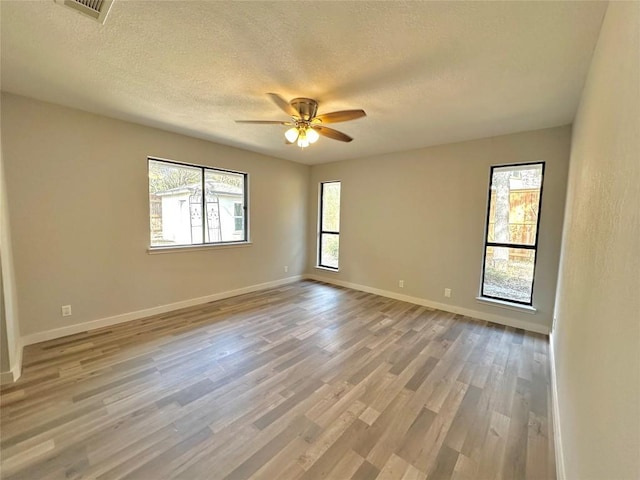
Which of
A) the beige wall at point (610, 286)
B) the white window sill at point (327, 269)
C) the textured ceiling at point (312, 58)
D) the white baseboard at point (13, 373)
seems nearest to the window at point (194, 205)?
the textured ceiling at point (312, 58)

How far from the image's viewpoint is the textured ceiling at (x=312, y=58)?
4.97 feet

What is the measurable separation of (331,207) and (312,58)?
3871mm

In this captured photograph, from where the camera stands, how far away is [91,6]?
4.91ft

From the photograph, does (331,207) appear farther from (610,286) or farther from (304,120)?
(610,286)

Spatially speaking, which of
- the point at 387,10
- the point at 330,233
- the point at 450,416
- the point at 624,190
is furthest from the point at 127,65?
the point at 330,233

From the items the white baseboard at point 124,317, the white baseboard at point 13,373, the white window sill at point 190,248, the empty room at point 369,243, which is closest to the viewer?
the empty room at point 369,243

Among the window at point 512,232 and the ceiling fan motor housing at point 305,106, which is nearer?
the ceiling fan motor housing at point 305,106

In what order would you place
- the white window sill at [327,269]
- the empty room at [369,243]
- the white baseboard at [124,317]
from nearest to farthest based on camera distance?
the empty room at [369,243], the white baseboard at [124,317], the white window sill at [327,269]

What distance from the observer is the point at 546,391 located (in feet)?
7.29

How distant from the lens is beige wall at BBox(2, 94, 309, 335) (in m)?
2.74

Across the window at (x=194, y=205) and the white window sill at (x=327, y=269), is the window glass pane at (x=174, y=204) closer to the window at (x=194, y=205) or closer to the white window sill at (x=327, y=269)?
the window at (x=194, y=205)

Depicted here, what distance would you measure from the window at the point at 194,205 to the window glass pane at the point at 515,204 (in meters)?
3.94

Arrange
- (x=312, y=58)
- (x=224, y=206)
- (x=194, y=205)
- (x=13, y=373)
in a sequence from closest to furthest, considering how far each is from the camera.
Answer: (x=312, y=58)
(x=13, y=373)
(x=194, y=205)
(x=224, y=206)

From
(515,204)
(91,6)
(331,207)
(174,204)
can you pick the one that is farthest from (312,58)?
(331,207)
